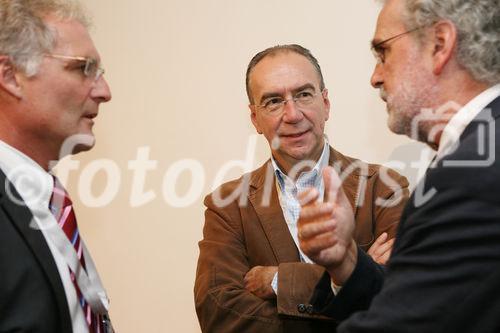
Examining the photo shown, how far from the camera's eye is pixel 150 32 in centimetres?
316

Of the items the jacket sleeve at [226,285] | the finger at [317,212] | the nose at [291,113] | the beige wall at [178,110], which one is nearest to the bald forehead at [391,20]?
the finger at [317,212]

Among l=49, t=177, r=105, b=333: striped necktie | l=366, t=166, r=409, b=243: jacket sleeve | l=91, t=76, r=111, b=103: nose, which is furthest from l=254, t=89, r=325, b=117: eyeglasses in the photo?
l=49, t=177, r=105, b=333: striped necktie

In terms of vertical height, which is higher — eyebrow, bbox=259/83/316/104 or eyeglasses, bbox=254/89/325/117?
eyebrow, bbox=259/83/316/104

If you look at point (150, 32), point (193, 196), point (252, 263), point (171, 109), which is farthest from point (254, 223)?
Result: point (150, 32)

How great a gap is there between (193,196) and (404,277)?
1866 mm

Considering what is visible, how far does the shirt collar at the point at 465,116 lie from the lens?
1412 millimetres

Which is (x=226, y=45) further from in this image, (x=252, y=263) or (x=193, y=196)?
(x=252, y=263)

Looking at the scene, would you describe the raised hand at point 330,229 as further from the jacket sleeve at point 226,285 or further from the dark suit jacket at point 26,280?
the dark suit jacket at point 26,280

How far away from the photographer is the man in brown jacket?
6.84ft

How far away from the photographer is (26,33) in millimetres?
1746

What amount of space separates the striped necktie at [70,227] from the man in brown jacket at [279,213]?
0.57 m

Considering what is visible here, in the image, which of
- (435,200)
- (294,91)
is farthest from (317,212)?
(294,91)

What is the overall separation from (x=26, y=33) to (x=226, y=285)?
1.06m

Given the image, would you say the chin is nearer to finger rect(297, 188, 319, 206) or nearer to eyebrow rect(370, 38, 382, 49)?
finger rect(297, 188, 319, 206)
